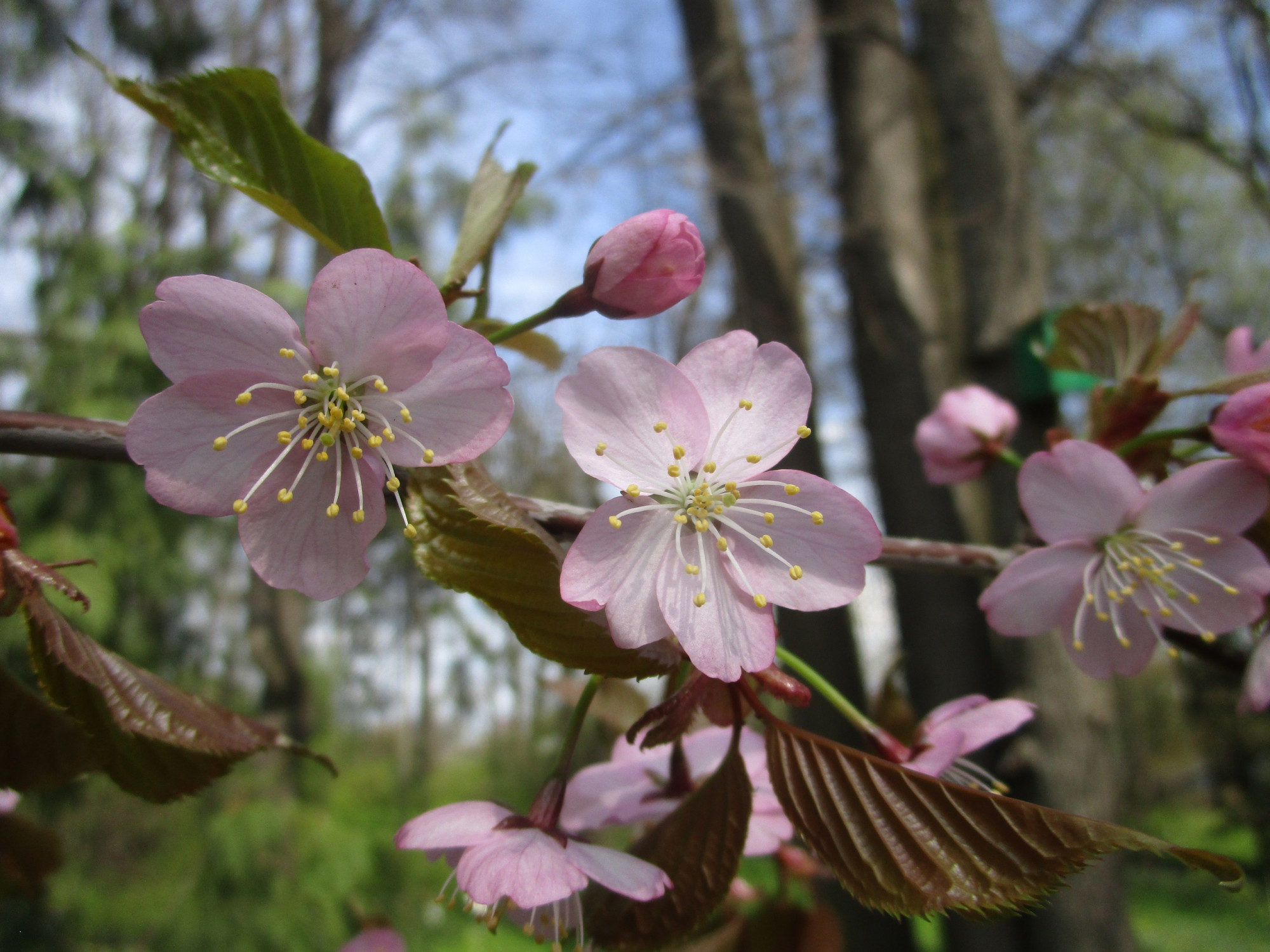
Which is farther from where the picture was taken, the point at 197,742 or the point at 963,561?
the point at 963,561

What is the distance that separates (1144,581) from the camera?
0.71 m

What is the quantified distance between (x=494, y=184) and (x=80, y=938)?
11.8ft

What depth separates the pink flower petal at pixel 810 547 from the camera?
492mm

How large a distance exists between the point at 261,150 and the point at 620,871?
0.53 meters

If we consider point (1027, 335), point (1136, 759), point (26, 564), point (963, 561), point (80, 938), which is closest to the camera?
point (26, 564)

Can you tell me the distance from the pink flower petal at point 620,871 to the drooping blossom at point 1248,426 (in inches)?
21.1

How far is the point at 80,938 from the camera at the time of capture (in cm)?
297

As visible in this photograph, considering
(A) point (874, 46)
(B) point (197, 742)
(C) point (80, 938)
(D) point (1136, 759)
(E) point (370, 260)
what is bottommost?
(D) point (1136, 759)

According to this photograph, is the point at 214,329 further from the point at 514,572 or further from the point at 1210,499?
the point at 1210,499

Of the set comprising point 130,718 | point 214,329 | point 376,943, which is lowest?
point 376,943

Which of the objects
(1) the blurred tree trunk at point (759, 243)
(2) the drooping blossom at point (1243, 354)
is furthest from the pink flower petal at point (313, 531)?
(1) the blurred tree trunk at point (759, 243)

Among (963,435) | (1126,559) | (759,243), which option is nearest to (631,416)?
(1126,559)

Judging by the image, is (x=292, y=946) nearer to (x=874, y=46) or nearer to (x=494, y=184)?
(x=494, y=184)

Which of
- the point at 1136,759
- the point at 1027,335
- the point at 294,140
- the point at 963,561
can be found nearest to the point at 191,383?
the point at 294,140
